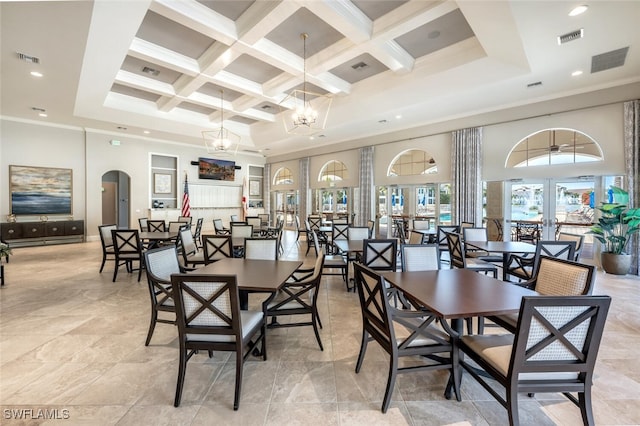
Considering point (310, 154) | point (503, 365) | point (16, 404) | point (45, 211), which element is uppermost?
point (310, 154)

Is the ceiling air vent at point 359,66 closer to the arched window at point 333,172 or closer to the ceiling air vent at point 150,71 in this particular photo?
the ceiling air vent at point 150,71

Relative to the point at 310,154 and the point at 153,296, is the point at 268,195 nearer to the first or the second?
the point at 310,154

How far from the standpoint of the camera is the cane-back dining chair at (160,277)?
2615mm

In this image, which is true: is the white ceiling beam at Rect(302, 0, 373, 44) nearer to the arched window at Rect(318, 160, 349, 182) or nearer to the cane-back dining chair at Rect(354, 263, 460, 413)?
the cane-back dining chair at Rect(354, 263, 460, 413)

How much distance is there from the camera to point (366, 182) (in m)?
10.3

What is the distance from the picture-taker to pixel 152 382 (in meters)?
2.25

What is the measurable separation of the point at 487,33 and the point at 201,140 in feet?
33.5

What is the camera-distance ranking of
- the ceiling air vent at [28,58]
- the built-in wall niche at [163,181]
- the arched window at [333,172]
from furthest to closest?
the arched window at [333,172]
the built-in wall niche at [163,181]
the ceiling air vent at [28,58]

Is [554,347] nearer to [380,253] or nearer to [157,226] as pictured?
[380,253]

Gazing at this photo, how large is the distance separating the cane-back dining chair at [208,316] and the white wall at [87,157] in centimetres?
1051

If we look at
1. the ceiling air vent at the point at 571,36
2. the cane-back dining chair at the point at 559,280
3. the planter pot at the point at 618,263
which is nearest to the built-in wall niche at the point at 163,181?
the cane-back dining chair at the point at 559,280

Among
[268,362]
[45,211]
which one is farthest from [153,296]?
[45,211]

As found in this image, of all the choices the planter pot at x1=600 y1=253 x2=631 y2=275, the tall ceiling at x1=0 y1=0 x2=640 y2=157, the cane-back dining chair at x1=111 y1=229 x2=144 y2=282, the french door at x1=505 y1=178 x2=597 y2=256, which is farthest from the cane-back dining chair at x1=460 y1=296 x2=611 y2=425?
the french door at x1=505 y1=178 x2=597 y2=256

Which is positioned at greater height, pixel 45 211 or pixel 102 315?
pixel 45 211
